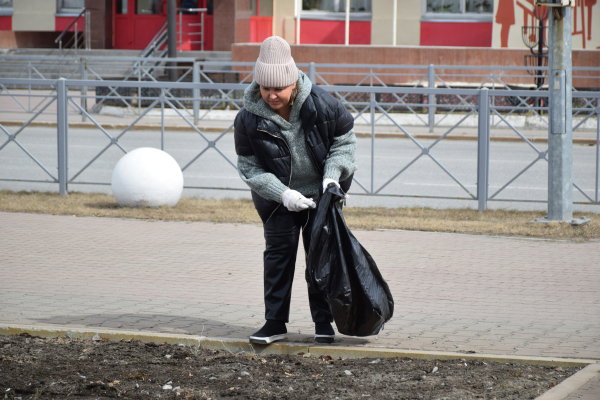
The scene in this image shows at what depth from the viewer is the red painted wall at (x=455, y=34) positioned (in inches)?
1069

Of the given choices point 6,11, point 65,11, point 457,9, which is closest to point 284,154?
point 457,9

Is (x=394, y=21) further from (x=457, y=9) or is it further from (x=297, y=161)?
(x=297, y=161)

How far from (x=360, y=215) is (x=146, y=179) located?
8.50 feet

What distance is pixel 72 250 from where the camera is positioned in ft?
24.6

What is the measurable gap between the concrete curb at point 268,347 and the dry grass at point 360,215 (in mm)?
4135

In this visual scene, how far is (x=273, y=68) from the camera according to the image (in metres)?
4.34

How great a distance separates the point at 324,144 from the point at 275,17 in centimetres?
2380

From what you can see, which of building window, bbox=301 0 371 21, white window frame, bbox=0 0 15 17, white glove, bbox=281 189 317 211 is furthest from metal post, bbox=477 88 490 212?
white window frame, bbox=0 0 15 17

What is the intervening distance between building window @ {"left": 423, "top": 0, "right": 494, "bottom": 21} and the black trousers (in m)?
23.9

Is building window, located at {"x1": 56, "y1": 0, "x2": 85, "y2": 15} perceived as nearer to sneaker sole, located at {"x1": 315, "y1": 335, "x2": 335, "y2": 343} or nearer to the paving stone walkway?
Answer: the paving stone walkway

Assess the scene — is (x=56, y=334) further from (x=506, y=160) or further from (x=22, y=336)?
(x=506, y=160)

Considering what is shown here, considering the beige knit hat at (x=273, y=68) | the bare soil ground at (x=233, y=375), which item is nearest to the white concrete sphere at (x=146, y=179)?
the bare soil ground at (x=233, y=375)

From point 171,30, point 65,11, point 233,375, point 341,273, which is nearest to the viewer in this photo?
point 233,375

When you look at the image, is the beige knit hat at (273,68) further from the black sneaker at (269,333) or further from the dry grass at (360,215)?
Result: the dry grass at (360,215)
